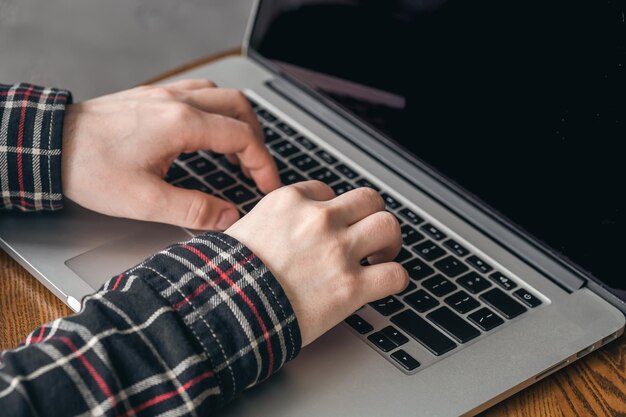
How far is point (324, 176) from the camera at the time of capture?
0.91m

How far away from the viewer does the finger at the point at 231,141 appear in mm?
812

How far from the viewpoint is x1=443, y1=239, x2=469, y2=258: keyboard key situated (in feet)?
2.69

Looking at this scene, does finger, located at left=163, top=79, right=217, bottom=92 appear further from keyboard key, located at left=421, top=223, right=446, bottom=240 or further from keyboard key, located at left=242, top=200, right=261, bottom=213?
keyboard key, located at left=421, top=223, right=446, bottom=240

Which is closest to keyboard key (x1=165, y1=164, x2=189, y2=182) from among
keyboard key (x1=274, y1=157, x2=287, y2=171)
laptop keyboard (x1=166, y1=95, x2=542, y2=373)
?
laptop keyboard (x1=166, y1=95, x2=542, y2=373)

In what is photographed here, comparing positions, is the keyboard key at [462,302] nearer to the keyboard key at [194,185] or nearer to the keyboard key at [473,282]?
the keyboard key at [473,282]

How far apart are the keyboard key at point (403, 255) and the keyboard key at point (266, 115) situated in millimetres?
268

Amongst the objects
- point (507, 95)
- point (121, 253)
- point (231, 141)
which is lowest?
point (121, 253)

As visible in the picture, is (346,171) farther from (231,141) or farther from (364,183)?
(231,141)

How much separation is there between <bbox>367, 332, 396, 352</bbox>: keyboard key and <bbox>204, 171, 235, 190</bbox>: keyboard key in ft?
0.86

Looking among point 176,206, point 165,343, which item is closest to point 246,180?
point 176,206

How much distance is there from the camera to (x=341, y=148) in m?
0.96

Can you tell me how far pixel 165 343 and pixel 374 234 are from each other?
8.7 inches

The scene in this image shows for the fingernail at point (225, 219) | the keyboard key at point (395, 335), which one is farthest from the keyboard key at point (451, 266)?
the fingernail at point (225, 219)

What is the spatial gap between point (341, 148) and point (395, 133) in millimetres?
65
